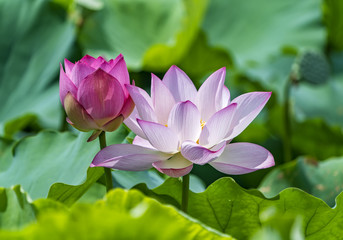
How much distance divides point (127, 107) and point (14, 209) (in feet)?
0.54

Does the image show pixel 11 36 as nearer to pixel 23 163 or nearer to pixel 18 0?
pixel 18 0

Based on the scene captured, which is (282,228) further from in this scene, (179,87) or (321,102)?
(321,102)

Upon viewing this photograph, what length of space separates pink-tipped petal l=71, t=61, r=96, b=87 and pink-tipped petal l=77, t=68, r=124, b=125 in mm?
16

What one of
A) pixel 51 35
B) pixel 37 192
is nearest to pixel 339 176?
pixel 37 192

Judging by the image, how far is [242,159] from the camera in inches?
24.7

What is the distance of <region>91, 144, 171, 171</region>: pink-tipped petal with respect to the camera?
60 cm

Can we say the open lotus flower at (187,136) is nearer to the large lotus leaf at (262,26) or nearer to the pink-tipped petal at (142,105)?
the pink-tipped petal at (142,105)

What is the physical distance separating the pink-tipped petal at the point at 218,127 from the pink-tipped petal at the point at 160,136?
33mm

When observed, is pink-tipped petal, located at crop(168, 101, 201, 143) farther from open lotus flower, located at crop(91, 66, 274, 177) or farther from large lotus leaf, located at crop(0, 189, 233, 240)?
large lotus leaf, located at crop(0, 189, 233, 240)

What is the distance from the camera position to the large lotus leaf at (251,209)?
70cm

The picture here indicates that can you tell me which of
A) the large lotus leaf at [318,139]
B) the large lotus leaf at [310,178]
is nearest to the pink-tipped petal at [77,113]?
the large lotus leaf at [310,178]

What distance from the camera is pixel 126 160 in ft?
1.99

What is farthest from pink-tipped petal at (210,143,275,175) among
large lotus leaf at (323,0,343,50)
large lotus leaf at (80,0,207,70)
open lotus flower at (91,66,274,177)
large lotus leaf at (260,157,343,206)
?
large lotus leaf at (323,0,343,50)

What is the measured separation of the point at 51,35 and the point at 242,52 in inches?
30.7
